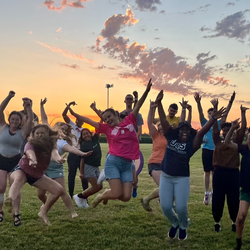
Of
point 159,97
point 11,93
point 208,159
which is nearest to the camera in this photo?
point 159,97

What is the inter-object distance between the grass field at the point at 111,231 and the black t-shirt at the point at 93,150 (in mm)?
1186

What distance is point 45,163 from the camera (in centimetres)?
621

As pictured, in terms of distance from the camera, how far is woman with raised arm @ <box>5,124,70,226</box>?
594cm

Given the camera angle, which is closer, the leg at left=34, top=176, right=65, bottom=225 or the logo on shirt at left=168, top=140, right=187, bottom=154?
the logo on shirt at left=168, top=140, right=187, bottom=154

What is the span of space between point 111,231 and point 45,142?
2.16 m

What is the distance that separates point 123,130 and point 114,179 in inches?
38.5

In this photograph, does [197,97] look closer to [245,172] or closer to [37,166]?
[245,172]

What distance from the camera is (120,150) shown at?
642cm

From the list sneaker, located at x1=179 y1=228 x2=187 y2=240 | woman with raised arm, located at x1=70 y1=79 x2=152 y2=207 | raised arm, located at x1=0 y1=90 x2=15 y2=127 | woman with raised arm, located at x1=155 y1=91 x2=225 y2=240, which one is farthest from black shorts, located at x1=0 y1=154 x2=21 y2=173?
sneaker, located at x1=179 y1=228 x2=187 y2=240

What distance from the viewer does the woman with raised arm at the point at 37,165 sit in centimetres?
594

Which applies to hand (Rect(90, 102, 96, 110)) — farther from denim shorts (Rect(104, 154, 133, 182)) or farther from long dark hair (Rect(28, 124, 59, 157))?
denim shorts (Rect(104, 154, 133, 182))

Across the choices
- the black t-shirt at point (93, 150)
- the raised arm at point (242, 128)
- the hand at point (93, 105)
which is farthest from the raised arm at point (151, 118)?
the black t-shirt at point (93, 150)

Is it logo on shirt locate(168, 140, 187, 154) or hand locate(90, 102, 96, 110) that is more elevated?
hand locate(90, 102, 96, 110)

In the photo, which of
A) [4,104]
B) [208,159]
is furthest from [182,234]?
[4,104]
